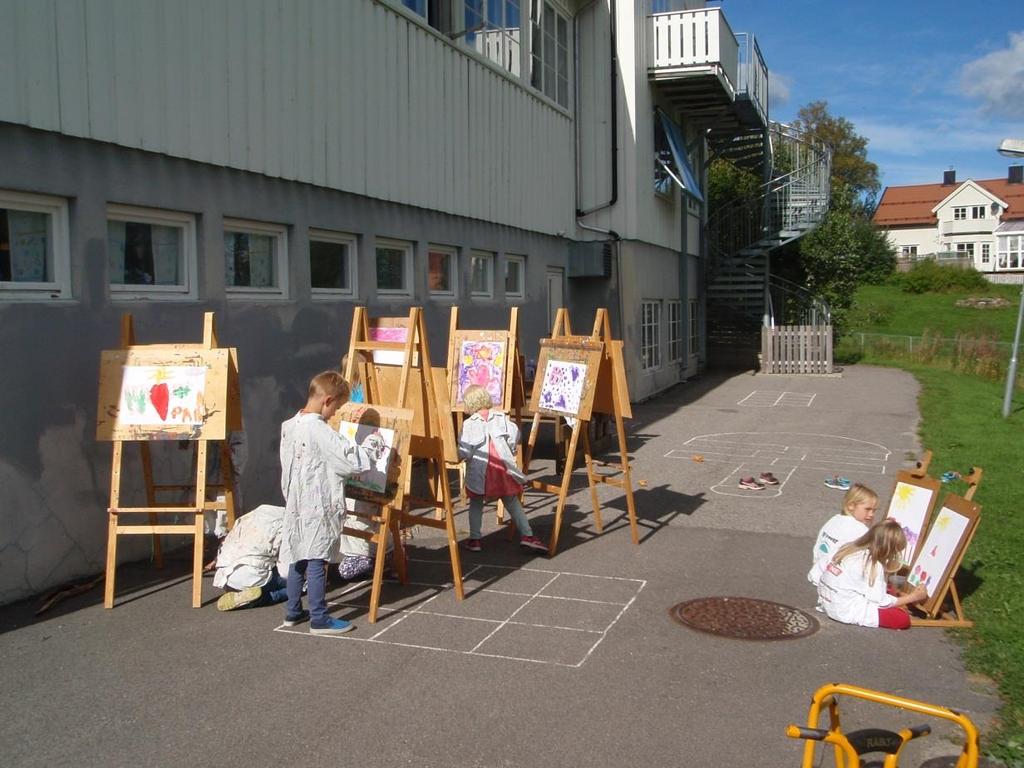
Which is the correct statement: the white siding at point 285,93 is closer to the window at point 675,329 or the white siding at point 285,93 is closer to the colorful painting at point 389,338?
the colorful painting at point 389,338

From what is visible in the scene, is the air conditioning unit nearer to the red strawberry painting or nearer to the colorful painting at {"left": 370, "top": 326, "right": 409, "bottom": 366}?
the colorful painting at {"left": 370, "top": 326, "right": 409, "bottom": 366}

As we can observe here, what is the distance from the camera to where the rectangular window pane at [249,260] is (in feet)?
29.1

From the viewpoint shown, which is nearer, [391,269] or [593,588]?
[593,588]

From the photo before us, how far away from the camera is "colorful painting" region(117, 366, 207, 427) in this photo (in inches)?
266

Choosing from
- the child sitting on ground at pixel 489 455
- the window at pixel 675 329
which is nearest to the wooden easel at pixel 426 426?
the child sitting on ground at pixel 489 455

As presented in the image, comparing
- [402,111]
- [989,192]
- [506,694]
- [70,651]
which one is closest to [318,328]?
[402,111]

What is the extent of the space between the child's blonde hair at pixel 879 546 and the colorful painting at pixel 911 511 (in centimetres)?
56

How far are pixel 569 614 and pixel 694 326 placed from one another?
71.3 ft

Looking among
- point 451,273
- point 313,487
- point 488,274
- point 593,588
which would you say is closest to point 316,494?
point 313,487

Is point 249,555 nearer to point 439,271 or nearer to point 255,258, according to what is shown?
point 255,258

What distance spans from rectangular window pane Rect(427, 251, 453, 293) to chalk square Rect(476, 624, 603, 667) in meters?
6.98

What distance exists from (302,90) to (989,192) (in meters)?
87.0

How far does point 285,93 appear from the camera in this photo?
9398 millimetres

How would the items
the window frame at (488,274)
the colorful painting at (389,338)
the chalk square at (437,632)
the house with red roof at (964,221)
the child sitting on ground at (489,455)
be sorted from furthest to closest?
the house with red roof at (964,221) → the window frame at (488,274) → the colorful painting at (389,338) → the child sitting on ground at (489,455) → the chalk square at (437,632)
